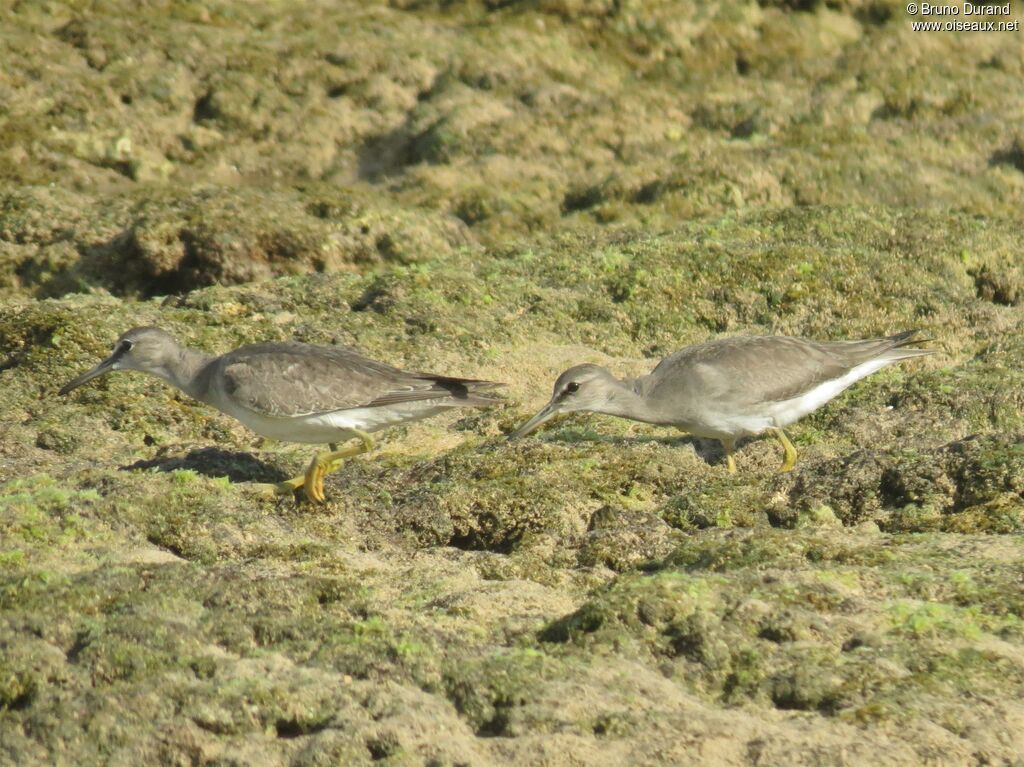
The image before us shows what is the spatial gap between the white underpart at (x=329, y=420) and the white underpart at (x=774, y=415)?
2157 millimetres

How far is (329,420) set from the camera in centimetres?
1061

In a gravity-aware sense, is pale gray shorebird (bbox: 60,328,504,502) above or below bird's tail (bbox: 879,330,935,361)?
below

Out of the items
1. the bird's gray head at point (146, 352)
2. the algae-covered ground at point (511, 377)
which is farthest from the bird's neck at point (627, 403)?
the bird's gray head at point (146, 352)

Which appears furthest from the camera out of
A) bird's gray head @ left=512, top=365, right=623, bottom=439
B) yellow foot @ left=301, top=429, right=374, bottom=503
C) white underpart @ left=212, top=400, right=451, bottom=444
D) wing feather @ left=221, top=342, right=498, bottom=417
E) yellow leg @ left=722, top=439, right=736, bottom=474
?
bird's gray head @ left=512, top=365, right=623, bottom=439

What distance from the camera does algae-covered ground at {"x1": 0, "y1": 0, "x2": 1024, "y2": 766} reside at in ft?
20.1

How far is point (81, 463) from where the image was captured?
10.6m

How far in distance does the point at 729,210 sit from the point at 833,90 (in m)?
4.16

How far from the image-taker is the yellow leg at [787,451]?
10.8 metres

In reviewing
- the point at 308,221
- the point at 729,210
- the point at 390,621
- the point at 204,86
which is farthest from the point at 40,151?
the point at 390,621

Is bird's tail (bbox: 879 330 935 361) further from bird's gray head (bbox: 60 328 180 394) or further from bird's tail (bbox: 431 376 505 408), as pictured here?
bird's gray head (bbox: 60 328 180 394)

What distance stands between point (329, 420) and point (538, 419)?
164cm

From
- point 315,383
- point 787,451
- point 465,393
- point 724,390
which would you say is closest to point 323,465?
point 315,383

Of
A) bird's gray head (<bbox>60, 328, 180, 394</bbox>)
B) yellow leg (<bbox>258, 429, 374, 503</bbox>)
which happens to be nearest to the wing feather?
yellow leg (<bbox>258, 429, 374, 503</bbox>)

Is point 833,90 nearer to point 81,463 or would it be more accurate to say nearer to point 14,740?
point 81,463
